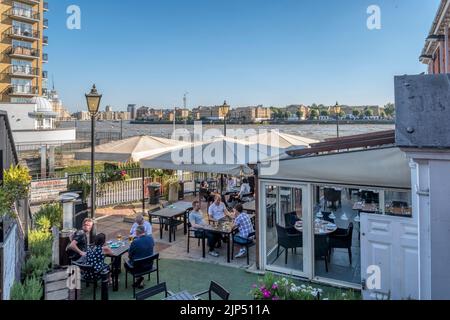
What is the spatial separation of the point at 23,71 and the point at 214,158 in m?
46.5

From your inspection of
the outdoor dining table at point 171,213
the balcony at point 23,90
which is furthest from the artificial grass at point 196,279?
the balcony at point 23,90

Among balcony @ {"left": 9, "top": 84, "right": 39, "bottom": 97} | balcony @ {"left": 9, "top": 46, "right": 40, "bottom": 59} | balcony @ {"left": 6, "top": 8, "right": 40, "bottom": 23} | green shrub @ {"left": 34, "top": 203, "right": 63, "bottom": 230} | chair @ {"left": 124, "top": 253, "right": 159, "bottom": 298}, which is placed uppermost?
balcony @ {"left": 6, "top": 8, "right": 40, "bottom": 23}

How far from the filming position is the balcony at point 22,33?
44344mm

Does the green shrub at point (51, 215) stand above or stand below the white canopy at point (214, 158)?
below

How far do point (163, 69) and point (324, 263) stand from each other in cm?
1838

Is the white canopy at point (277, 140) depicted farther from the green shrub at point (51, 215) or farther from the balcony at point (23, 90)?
the balcony at point (23, 90)

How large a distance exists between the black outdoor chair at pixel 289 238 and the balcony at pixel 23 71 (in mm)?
48522

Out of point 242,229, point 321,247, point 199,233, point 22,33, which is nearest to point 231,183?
point 199,233

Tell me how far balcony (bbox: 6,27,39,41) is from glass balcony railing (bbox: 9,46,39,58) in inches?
54.2

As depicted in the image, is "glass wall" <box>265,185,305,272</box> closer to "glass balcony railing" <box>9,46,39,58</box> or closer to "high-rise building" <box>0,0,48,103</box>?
"high-rise building" <box>0,0,48,103</box>

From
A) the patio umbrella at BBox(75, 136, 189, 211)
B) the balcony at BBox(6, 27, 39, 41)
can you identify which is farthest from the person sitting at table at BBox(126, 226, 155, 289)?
the balcony at BBox(6, 27, 39, 41)

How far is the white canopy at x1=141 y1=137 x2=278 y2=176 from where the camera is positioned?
9094 mm
